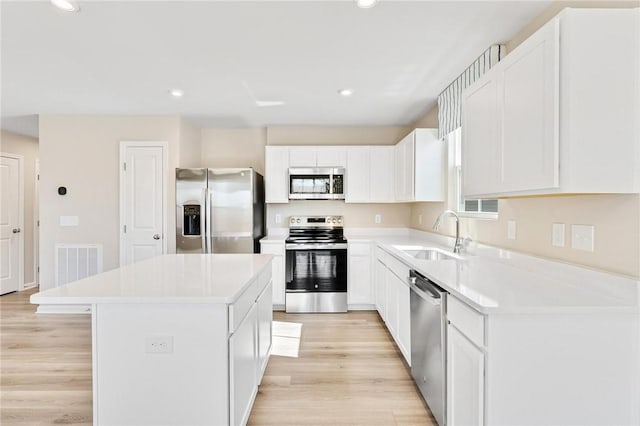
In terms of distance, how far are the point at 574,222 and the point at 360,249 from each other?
2.67m

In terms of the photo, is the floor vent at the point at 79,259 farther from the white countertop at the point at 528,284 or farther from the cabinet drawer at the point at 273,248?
the white countertop at the point at 528,284

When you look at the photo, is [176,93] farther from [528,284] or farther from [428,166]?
[528,284]

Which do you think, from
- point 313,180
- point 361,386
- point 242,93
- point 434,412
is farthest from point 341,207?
point 434,412

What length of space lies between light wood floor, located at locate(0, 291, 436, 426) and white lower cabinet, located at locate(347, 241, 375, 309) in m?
0.45

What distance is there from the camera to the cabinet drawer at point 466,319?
146 centimetres

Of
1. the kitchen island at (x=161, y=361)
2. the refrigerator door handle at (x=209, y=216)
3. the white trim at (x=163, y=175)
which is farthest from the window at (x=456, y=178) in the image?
the white trim at (x=163, y=175)

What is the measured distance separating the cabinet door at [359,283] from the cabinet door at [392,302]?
0.75m

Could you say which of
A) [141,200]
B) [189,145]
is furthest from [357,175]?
[141,200]

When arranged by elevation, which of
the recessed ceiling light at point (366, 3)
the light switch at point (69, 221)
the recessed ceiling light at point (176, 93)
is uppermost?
the recessed ceiling light at point (176, 93)

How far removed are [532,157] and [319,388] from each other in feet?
6.55

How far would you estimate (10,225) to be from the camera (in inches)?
215

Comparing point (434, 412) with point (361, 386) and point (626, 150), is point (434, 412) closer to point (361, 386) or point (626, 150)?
point (361, 386)

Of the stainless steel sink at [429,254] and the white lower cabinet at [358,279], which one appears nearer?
the stainless steel sink at [429,254]

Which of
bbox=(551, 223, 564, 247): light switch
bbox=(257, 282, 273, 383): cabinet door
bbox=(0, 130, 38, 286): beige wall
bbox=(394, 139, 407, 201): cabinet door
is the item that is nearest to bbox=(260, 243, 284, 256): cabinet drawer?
bbox=(257, 282, 273, 383): cabinet door
